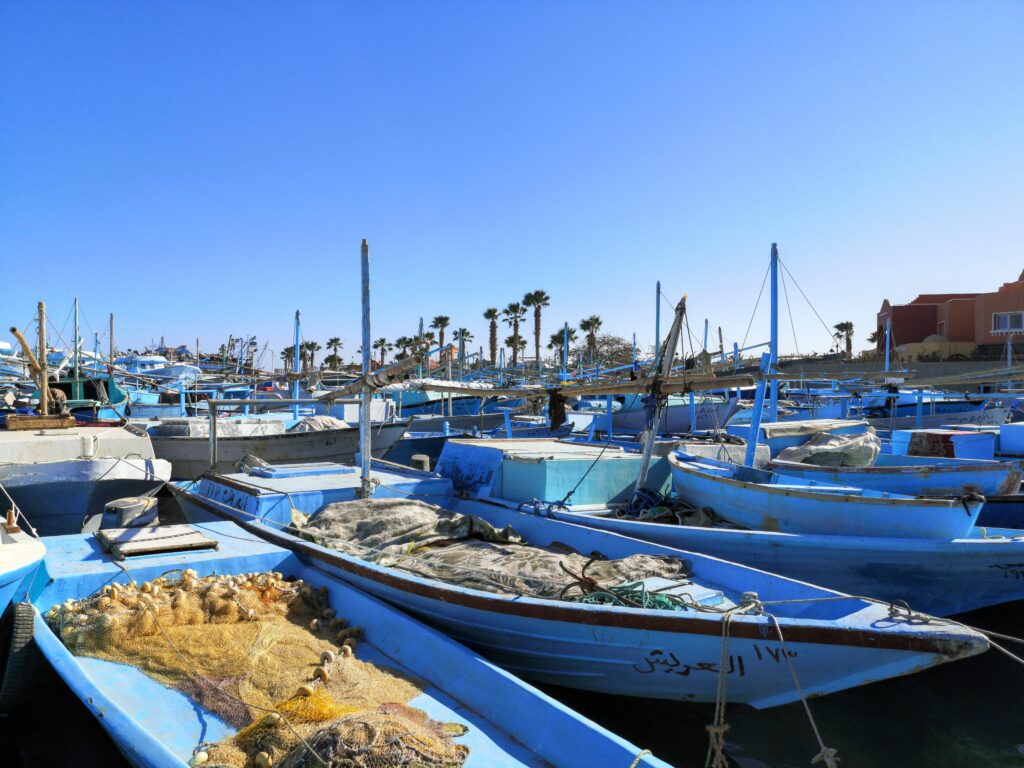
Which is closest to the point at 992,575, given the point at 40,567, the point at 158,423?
the point at 40,567

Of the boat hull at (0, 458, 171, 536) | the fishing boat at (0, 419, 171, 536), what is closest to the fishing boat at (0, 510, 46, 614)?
the fishing boat at (0, 419, 171, 536)

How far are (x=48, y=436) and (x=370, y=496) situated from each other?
8.30m

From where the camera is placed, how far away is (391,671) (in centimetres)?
590

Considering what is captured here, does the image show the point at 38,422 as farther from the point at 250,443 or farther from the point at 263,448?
the point at 263,448

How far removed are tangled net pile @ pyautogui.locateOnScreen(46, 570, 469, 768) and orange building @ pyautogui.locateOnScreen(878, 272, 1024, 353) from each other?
3747 centimetres

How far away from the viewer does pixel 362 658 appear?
6246 millimetres

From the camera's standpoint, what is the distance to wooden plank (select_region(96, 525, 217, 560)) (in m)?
7.68

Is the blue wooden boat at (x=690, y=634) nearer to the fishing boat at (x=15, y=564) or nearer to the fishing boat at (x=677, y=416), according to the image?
the fishing boat at (x=15, y=564)

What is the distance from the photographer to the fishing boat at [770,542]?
8000 mm

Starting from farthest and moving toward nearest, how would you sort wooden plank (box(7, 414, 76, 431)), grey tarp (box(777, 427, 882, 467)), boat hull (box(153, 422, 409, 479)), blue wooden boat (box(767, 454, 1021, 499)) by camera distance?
boat hull (box(153, 422, 409, 479)) → wooden plank (box(7, 414, 76, 431)) → grey tarp (box(777, 427, 882, 467)) → blue wooden boat (box(767, 454, 1021, 499))

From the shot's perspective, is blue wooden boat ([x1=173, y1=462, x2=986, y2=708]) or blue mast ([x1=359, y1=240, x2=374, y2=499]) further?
blue mast ([x1=359, y1=240, x2=374, y2=499])

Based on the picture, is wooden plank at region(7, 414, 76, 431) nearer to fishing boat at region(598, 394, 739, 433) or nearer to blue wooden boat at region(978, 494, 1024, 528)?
fishing boat at region(598, 394, 739, 433)

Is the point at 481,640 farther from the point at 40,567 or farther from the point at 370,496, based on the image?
the point at 40,567

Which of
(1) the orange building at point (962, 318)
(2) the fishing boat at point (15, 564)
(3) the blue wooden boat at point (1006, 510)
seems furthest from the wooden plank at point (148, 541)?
(1) the orange building at point (962, 318)
